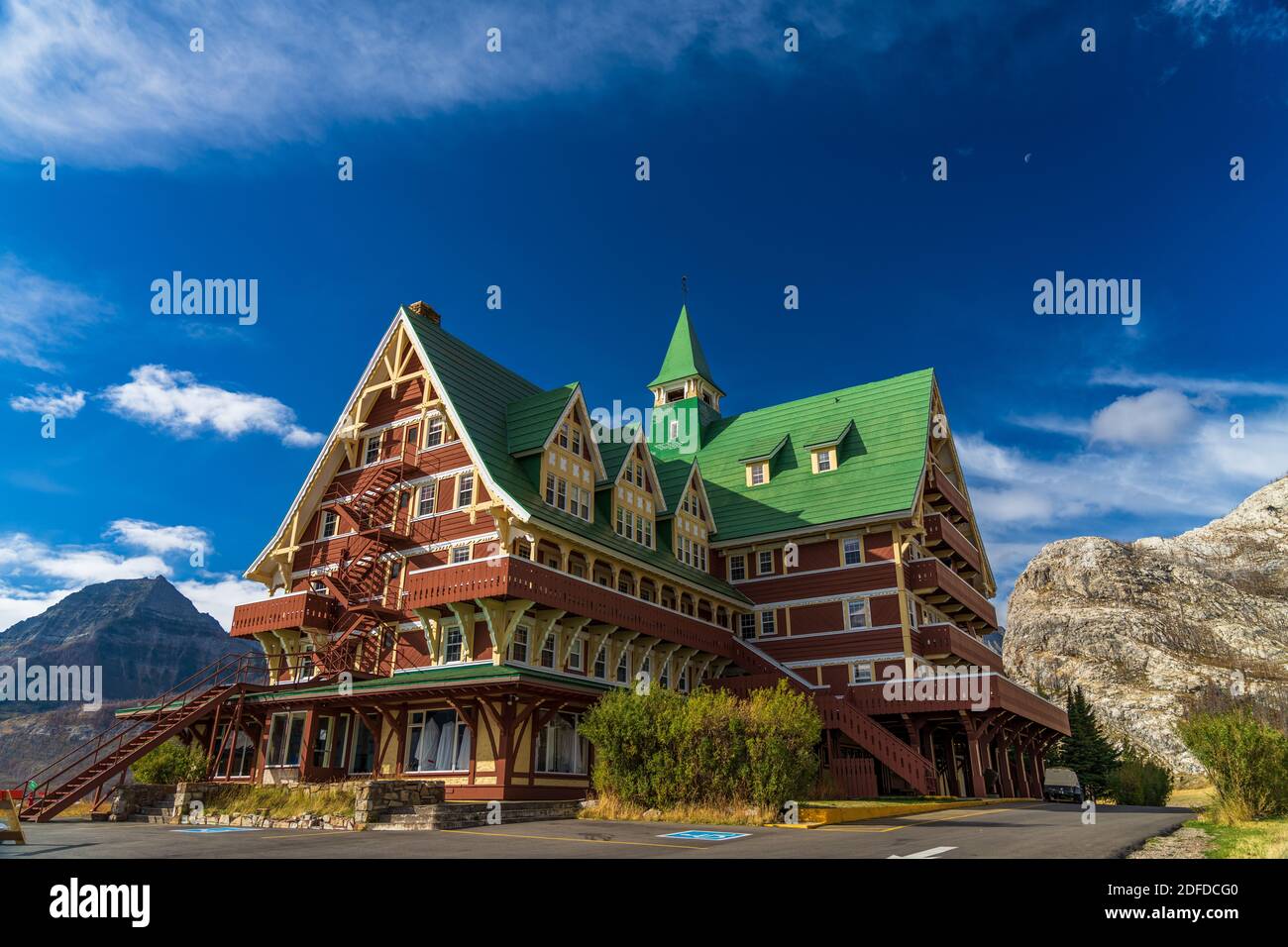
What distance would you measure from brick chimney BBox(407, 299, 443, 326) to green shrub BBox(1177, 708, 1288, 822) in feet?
110

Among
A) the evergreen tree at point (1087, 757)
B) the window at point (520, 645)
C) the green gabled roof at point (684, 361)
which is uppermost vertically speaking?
the green gabled roof at point (684, 361)

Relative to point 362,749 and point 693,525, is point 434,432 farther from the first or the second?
point 693,525

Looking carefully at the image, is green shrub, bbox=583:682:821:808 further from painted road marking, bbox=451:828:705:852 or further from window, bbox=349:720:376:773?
window, bbox=349:720:376:773

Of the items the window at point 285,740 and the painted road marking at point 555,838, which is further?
the window at point 285,740

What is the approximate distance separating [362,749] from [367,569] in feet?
23.5

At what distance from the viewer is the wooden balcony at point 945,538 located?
1780 inches

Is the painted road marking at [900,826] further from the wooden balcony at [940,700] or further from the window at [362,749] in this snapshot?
the window at [362,749]

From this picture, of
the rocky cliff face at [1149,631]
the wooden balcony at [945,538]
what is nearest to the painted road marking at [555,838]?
the wooden balcony at [945,538]

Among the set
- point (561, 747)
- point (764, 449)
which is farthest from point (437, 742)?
point (764, 449)

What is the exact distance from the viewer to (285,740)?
35.1 metres

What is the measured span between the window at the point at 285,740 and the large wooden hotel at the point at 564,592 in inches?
4.2
